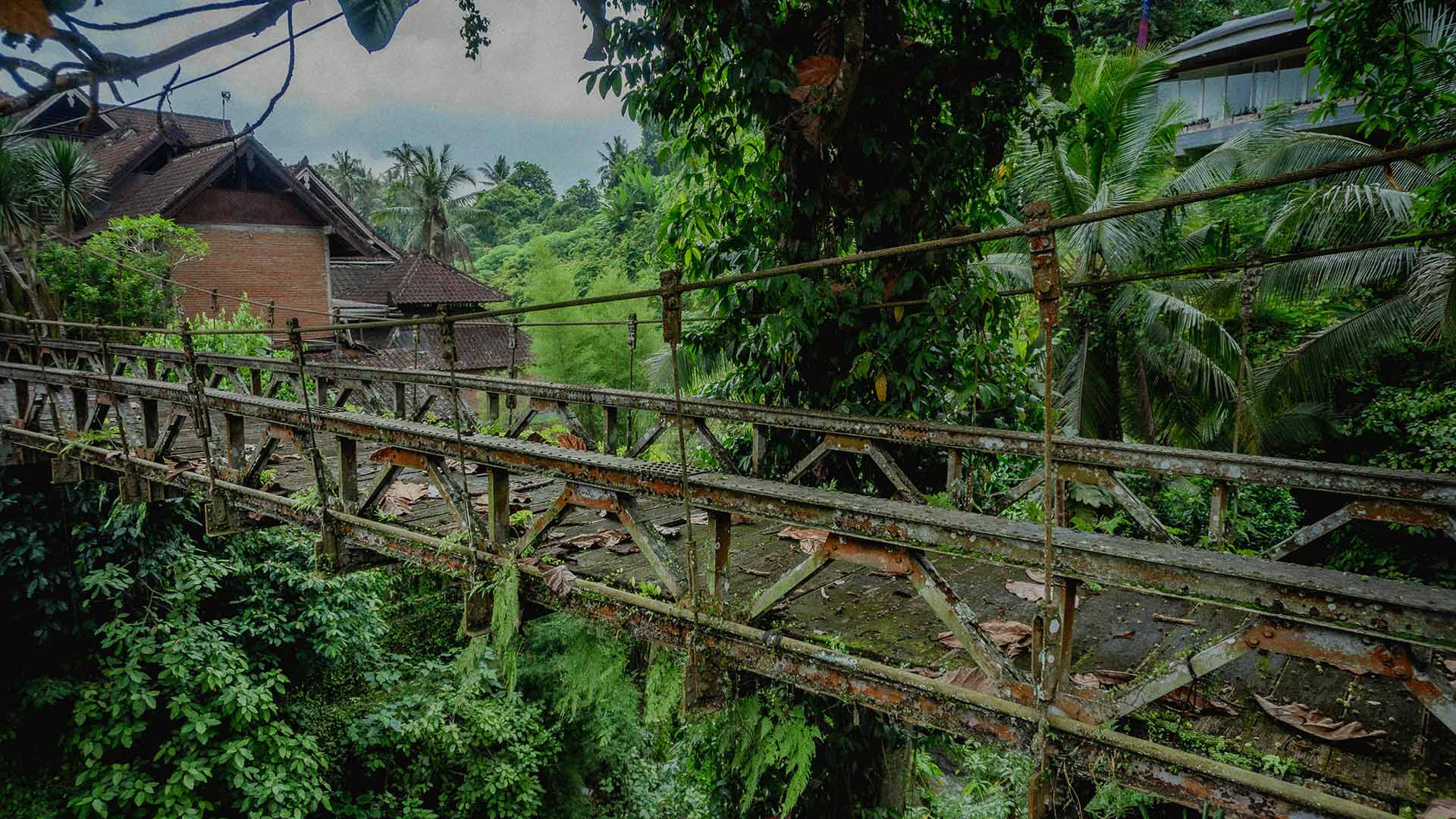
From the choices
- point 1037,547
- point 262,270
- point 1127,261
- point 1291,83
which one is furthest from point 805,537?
point 1291,83

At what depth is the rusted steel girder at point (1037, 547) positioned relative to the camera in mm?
1835

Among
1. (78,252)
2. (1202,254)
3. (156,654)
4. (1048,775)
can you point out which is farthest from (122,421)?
(1202,254)

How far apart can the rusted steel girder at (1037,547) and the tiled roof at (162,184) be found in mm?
14868

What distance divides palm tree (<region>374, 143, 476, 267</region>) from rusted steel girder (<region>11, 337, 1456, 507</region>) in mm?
34448

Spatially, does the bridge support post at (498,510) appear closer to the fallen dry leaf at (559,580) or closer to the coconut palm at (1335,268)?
the fallen dry leaf at (559,580)

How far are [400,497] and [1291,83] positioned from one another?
758 inches

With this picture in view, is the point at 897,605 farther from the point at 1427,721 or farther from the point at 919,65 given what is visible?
the point at 919,65

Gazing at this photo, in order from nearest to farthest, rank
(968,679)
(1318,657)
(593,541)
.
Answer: (1318,657) < (968,679) < (593,541)

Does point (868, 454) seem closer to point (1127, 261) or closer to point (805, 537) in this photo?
point (805, 537)

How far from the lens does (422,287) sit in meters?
20.9

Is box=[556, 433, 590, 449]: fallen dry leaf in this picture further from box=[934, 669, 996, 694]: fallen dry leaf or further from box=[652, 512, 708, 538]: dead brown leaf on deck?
box=[934, 669, 996, 694]: fallen dry leaf

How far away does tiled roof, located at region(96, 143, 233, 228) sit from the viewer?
15.2m

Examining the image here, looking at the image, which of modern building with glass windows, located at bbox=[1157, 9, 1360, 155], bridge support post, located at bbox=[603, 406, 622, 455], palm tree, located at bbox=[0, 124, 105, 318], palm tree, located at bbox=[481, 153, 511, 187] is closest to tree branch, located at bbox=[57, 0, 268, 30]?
bridge support post, located at bbox=[603, 406, 622, 455]

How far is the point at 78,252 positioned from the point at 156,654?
349 inches
